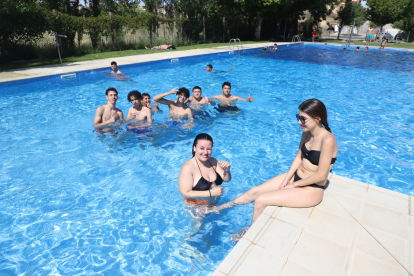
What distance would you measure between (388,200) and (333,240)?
117 centimetres

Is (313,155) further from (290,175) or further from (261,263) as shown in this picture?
(261,263)

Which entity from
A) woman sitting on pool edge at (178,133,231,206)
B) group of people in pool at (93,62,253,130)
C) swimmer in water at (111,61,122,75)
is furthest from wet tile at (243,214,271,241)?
swimmer in water at (111,61,122,75)

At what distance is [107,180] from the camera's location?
15.6ft

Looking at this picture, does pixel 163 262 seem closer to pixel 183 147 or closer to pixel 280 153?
pixel 183 147

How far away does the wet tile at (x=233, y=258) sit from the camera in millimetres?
2146

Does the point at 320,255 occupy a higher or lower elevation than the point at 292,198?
lower

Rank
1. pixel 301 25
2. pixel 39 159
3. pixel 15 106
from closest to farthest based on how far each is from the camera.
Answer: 1. pixel 39 159
2. pixel 15 106
3. pixel 301 25

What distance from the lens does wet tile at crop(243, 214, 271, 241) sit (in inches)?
98.7

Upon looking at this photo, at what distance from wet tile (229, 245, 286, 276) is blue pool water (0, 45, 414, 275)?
3.38 feet

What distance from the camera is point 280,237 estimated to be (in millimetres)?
2498

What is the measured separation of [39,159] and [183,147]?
298cm

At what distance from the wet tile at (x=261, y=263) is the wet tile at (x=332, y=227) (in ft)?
1.80

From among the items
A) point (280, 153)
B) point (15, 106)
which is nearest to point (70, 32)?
point (15, 106)

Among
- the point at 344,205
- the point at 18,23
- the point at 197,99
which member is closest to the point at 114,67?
the point at 197,99
